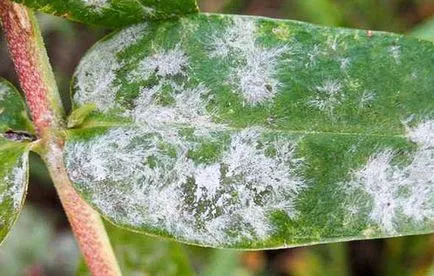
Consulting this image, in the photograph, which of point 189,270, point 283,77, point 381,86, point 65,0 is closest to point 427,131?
point 381,86

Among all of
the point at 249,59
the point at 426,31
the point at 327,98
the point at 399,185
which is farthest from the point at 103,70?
the point at 426,31

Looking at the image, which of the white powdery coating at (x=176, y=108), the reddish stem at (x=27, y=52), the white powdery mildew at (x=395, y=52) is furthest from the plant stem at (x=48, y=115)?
the white powdery mildew at (x=395, y=52)

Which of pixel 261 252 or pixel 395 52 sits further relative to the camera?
pixel 261 252

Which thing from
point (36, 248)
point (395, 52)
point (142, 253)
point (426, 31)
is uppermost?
point (426, 31)

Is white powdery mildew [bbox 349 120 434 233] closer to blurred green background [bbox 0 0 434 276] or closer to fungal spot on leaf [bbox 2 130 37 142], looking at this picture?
fungal spot on leaf [bbox 2 130 37 142]

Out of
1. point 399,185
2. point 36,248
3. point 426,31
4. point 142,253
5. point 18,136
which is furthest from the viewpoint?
point 36,248

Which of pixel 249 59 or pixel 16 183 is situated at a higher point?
pixel 249 59

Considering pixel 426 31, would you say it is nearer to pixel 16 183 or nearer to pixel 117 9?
pixel 117 9

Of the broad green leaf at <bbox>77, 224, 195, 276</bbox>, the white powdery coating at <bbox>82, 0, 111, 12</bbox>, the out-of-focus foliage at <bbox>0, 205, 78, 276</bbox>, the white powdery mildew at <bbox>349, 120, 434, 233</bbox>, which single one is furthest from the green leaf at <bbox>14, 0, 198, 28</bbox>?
the out-of-focus foliage at <bbox>0, 205, 78, 276</bbox>
